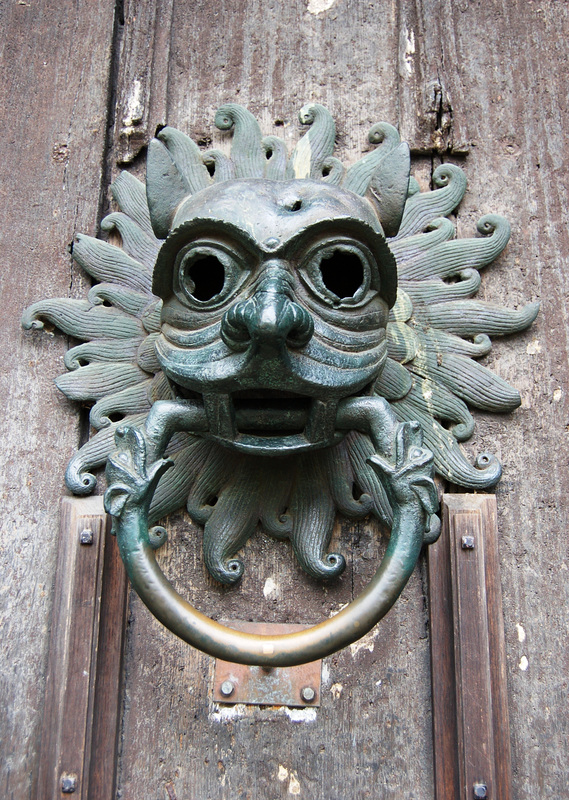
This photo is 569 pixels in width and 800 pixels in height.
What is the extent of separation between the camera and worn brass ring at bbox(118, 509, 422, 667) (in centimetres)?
64

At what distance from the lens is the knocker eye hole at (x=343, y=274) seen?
77 centimetres

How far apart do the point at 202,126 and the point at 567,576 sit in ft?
2.63

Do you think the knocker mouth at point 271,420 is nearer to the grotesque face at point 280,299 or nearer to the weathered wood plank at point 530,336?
the grotesque face at point 280,299

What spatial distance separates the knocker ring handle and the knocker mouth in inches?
2.4

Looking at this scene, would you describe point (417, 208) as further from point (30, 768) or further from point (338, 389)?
point (30, 768)

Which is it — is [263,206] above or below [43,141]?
below

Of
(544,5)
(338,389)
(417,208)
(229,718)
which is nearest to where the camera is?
(338,389)

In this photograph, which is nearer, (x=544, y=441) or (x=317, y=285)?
(x=317, y=285)

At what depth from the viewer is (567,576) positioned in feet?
2.79

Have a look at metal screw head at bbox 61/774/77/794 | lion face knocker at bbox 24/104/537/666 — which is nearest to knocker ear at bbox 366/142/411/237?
lion face knocker at bbox 24/104/537/666

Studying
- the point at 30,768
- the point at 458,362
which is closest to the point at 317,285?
the point at 458,362

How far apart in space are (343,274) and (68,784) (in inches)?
25.1

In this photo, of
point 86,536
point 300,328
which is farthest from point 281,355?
point 86,536

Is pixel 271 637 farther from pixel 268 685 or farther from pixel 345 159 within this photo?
pixel 345 159
